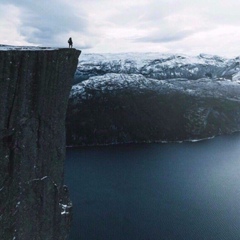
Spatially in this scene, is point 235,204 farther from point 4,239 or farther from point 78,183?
point 4,239

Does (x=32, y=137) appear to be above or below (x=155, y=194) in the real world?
above

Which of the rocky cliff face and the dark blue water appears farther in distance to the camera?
the dark blue water

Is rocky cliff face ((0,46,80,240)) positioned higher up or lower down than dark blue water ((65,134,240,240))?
higher up

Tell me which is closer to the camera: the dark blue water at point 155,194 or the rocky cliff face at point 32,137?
the rocky cliff face at point 32,137

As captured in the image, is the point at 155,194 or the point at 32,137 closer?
the point at 32,137

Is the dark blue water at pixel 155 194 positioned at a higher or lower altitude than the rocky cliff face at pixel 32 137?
lower
